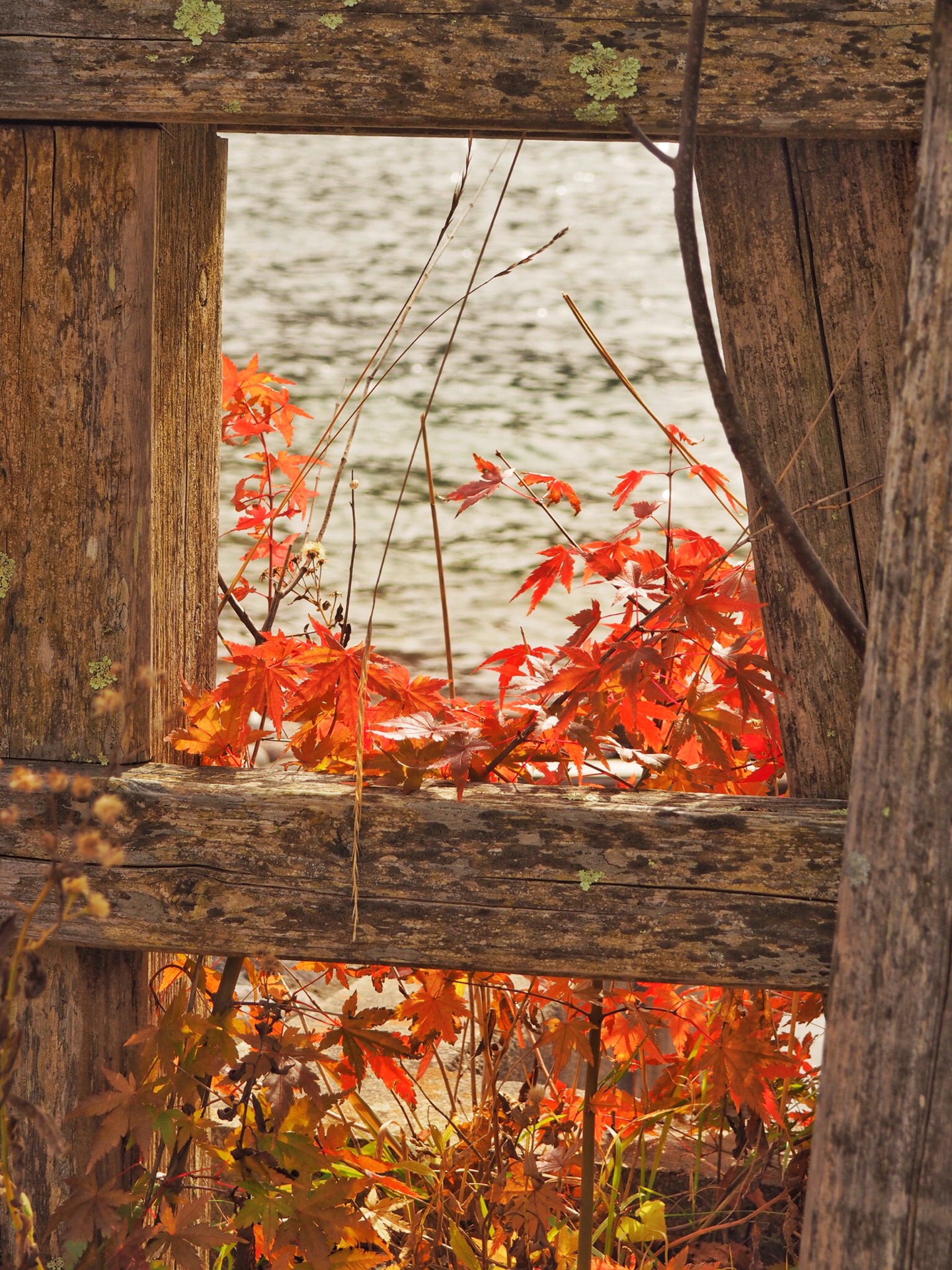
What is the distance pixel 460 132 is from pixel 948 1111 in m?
1.19

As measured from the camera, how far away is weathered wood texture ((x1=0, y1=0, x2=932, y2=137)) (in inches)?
53.4

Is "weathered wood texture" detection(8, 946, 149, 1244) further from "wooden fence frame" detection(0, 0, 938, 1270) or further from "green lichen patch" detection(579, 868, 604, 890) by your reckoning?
"green lichen patch" detection(579, 868, 604, 890)

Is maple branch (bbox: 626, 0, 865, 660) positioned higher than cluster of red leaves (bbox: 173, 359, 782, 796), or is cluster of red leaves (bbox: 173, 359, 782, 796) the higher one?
maple branch (bbox: 626, 0, 865, 660)

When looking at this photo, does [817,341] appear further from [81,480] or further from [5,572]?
[5,572]

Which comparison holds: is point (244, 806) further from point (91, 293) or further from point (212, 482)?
point (91, 293)

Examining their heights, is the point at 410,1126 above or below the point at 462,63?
below

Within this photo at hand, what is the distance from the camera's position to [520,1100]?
71.9 inches

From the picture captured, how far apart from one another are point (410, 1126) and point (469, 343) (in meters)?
4.02

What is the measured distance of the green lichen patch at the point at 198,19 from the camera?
4.51 feet

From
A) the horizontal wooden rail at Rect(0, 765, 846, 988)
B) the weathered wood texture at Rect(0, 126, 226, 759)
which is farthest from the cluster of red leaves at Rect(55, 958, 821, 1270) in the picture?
the weathered wood texture at Rect(0, 126, 226, 759)

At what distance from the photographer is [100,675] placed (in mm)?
1465

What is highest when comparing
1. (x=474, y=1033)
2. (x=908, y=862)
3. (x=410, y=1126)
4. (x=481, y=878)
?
(x=908, y=862)

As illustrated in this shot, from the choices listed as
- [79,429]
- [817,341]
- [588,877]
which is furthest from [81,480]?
[817,341]

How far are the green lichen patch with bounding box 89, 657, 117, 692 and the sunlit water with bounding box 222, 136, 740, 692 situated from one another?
117 centimetres
